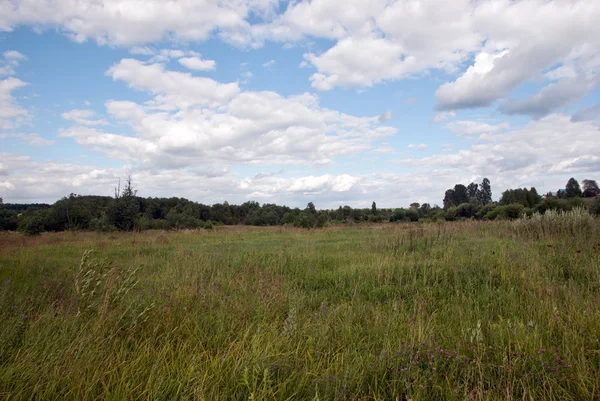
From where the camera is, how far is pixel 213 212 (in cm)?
9000

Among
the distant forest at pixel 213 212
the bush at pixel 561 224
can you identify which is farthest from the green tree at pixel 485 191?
the bush at pixel 561 224

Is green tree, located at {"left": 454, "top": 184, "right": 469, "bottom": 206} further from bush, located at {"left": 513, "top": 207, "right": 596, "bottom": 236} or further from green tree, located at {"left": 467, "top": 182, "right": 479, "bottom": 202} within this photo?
bush, located at {"left": 513, "top": 207, "right": 596, "bottom": 236}

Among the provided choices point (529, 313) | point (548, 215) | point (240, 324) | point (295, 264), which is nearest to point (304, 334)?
point (240, 324)

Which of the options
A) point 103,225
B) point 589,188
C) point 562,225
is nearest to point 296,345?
point 562,225

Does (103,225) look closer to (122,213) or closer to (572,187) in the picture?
(122,213)

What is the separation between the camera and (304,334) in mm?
3459

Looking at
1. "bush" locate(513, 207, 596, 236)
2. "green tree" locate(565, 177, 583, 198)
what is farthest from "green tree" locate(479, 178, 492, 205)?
"bush" locate(513, 207, 596, 236)

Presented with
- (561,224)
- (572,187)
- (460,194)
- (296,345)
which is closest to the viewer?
(296,345)

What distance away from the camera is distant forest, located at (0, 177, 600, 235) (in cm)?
2783

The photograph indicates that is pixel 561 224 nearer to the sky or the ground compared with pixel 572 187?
nearer to the ground

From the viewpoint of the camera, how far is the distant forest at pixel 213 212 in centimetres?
2783

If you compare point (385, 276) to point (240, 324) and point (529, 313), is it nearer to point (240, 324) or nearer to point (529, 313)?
point (529, 313)

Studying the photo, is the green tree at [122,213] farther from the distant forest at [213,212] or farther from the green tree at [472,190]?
the green tree at [472,190]

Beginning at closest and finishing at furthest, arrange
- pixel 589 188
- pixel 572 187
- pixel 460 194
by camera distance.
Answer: pixel 589 188
pixel 572 187
pixel 460 194
